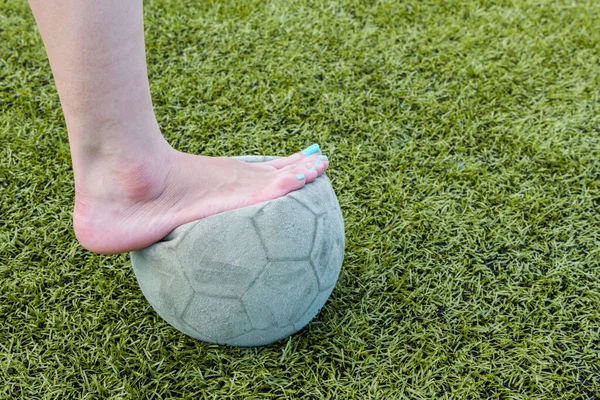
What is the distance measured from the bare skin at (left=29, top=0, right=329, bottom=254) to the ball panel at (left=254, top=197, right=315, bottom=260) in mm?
73

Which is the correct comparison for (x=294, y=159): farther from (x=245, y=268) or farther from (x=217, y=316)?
(x=217, y=316)

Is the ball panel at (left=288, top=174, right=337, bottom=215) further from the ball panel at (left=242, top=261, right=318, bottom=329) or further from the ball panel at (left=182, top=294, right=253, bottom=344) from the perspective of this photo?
the ball panel at (left=182, top=294, right=253, bottom=344)

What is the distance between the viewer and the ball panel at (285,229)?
154 centimetres

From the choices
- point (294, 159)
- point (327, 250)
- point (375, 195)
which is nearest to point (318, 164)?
point (294, 159)

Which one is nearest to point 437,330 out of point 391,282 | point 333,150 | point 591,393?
point 391,282

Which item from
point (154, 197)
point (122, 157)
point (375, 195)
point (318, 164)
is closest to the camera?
point (122, 157)

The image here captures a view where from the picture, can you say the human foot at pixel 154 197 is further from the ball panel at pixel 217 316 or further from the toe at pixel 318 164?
the ball panel at pixel 217 316

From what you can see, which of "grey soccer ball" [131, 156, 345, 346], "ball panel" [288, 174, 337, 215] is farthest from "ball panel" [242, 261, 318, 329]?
"ball panel" [288, 174, 337, 215]

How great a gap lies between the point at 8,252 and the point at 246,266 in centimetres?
108

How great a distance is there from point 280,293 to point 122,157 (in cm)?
59

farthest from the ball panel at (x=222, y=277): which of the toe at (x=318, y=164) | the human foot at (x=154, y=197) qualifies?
the toe at (x=318, y=164)

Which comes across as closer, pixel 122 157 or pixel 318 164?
pixel 122 157

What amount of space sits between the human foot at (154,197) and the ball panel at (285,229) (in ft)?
0.22

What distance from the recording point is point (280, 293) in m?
1.57
